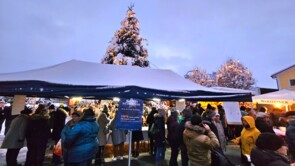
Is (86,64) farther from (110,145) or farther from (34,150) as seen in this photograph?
(110,145)

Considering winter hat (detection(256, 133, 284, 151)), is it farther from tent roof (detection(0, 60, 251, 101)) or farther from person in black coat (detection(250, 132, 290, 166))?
tent roof (detection(0, 60, 251, 101))

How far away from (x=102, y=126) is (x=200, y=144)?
3695mm

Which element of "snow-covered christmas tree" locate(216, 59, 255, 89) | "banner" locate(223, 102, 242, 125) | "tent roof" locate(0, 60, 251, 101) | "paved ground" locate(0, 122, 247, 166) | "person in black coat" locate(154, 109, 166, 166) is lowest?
"paved ground" locate(0, 122, 247, 166)

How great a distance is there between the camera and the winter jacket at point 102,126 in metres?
6.40

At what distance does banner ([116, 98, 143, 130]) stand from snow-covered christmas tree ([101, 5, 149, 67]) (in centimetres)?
1215

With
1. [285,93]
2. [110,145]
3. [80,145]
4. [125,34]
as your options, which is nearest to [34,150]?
[80,145]

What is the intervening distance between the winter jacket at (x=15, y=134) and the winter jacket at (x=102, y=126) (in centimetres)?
201

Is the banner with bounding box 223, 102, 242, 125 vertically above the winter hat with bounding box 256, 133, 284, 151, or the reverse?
the banner with bounding box 223, 102, 242, 125

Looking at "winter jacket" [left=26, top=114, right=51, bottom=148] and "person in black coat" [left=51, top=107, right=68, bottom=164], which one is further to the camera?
"person in black coat" [left=51, top=107, right=68, bottom=164]

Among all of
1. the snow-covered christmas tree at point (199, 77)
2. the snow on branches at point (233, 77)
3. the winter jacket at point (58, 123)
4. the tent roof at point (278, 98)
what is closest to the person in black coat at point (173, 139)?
the winter jacket at point (58, 123)

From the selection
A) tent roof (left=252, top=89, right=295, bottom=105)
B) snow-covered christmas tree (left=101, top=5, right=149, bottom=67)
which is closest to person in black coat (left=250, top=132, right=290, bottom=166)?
tent roof (left=252, top=89, right=295, bottom=105)

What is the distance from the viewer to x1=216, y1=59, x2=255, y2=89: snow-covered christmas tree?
32.8 metres

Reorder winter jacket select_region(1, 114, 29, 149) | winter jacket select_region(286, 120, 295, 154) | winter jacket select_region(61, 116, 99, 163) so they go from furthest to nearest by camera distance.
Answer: winter jacket select_region(1, 114, 29, 149)
winter jacket select_region(61, 116, 99, 163)
winter jacket select_region(286, 120, 295, 154)

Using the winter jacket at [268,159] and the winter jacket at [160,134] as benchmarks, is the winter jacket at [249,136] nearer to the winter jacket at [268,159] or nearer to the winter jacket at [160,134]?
the winter jacket at [268,159]
